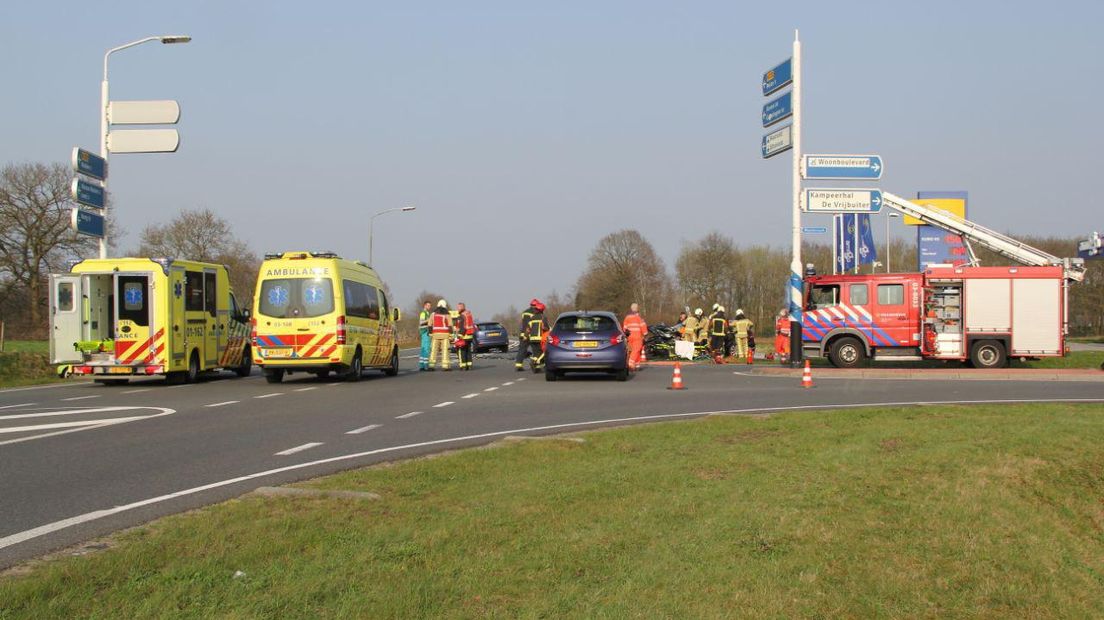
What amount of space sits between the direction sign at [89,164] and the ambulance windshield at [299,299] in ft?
24.8

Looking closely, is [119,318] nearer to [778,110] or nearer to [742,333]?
[778,110]

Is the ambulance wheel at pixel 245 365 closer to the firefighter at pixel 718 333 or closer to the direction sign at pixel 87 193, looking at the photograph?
the direction sign at pixel 87 193

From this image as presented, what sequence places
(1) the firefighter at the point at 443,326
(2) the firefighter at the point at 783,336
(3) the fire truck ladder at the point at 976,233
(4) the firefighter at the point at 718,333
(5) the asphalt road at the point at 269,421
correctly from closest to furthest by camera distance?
(5) the asphalt road at the point at 269,421
(1) the firefighter at the point at 443,326
(2) the firefighter at the point at 783,336
(4) the firefighter at the point at 718,333
(3) the fire truck ladder at the point at 976,233

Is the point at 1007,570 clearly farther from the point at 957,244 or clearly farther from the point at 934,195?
the point at 934,195

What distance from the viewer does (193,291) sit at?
70.7 feet

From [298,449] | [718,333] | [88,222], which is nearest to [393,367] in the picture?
[88,222]

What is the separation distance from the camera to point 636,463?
835 centimetres

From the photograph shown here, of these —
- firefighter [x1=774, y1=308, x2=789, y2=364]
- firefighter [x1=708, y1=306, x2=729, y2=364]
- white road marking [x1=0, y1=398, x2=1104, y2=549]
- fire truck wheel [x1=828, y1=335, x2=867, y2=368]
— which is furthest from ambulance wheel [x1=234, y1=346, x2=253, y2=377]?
fire truck wheel [x1=828, y1=335, x2=867, y2=368]

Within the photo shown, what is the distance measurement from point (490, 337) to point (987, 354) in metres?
25.3

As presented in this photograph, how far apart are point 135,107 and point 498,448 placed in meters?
20.0

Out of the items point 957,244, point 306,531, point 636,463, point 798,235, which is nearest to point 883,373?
point 798,235

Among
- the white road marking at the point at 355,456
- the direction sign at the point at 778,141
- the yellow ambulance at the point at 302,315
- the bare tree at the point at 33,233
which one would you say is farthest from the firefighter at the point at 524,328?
the bare tree at the point at 33,233

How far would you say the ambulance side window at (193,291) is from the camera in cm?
2120

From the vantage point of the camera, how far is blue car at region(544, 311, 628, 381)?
818 inches
